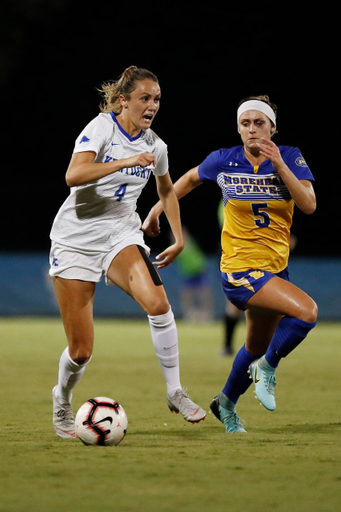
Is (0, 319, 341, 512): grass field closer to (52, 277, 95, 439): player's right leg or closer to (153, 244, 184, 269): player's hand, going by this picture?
(52, 277, 95, 439): player's right leg

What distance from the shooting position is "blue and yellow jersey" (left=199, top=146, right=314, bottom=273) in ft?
16.0

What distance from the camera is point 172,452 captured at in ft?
12.7

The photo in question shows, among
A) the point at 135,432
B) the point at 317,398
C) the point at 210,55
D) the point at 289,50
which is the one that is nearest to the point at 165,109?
the point at 210,55

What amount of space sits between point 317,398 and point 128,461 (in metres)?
3.29

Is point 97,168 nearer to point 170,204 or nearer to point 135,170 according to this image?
point 135,170

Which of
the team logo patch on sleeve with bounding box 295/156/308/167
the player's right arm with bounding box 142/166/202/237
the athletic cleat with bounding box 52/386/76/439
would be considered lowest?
the athletic cleat with bounding box 52/386/76/439

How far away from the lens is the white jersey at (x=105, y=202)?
15.3 feet

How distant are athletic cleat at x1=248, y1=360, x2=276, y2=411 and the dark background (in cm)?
1738

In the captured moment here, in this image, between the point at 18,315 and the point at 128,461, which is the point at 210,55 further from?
the point at 128,461

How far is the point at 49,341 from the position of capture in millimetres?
12250

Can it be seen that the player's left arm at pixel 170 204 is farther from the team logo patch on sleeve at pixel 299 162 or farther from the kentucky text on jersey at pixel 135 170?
the team logo patch on sleeve at pixel 299 162

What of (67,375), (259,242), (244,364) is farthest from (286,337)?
(67,375)

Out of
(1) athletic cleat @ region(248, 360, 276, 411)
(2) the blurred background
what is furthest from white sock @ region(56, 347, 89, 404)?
(2) the blurred background

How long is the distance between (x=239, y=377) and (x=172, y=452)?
1.27 meters
